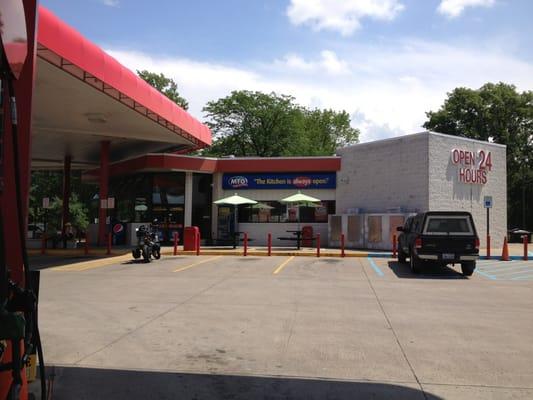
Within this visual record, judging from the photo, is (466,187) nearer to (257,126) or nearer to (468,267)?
(468,267)

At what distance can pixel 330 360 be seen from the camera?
5.87 metres

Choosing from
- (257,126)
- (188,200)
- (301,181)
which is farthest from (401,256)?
(257,126)

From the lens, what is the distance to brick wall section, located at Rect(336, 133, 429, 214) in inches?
938

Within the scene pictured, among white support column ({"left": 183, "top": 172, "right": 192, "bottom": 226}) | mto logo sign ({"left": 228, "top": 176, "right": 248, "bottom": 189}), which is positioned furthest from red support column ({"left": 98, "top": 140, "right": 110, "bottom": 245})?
mto logo sign ({"left": 228, "top": 176, "right": 248, "bottom": 189})

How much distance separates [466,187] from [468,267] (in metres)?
11.0

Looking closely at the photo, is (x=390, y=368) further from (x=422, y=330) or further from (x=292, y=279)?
(x=292, y=279)

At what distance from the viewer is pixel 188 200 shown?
91.3 feet

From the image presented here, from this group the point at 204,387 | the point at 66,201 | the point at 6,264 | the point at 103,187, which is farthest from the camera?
the point at 66,201

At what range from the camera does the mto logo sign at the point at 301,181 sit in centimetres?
2752

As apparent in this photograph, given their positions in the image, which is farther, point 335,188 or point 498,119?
point 498,119

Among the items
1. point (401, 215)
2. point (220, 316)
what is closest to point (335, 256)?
point (401, 215)

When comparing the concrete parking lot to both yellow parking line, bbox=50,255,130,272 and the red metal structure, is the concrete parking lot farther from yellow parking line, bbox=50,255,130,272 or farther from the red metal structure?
yellow parking line, bbox=50,255,130,272

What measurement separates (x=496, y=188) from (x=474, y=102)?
25.7 m

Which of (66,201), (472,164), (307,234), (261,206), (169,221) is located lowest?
(307,234)
